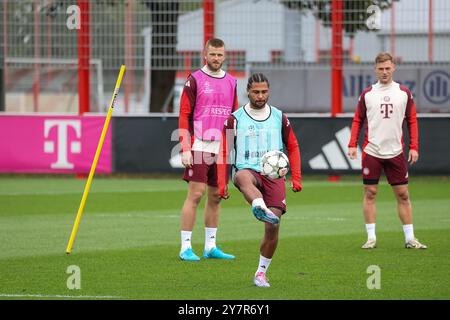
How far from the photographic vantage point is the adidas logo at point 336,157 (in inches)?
831

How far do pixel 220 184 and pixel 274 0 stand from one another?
12.1 m

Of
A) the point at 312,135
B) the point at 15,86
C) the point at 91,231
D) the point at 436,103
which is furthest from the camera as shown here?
the point at 15,86

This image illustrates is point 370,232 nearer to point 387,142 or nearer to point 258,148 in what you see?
point 387,142

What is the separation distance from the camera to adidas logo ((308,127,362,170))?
69.2ft

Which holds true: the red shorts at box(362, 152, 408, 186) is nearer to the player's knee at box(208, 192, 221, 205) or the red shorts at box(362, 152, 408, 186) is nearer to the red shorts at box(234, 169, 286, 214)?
the player's knee at box(208, 192, 221, 205)

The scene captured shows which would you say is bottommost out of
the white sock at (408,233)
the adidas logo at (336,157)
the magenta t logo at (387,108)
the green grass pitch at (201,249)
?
the green grass pitch at (201,249)

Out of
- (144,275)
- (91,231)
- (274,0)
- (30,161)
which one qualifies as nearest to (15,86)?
(30,161)

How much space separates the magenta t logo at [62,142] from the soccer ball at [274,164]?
12589mm

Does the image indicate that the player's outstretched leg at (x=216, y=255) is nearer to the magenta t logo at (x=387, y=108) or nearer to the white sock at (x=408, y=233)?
the white sock at (x=408, y=233)

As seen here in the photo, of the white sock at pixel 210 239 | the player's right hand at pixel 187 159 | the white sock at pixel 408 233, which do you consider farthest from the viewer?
the white sock at pixel 408 233

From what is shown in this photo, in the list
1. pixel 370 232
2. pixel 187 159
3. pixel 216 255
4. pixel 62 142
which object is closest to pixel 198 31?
pixel 62 142

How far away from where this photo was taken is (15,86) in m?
32.2

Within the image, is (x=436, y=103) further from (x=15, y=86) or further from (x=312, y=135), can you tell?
(x=15, y=86)

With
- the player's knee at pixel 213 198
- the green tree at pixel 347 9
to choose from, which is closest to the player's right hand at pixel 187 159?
the player's knee at pixel 213 198
